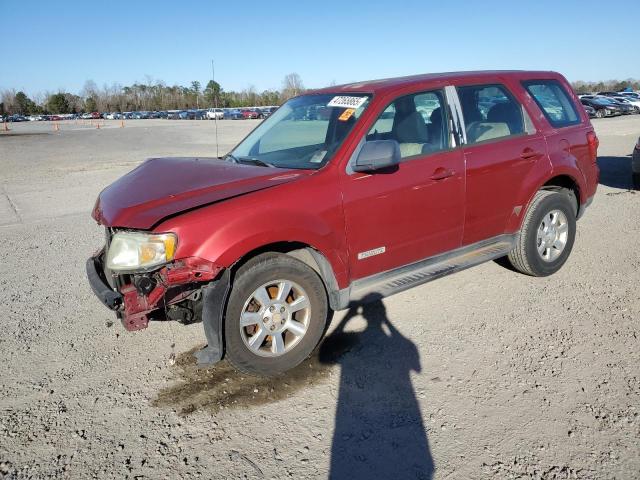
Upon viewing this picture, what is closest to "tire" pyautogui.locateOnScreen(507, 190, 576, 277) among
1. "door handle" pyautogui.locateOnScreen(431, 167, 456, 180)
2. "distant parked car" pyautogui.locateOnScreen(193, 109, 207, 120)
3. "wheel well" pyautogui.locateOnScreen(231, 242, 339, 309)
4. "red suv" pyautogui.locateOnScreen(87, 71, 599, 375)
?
"red suv" pyautogui.locateOnScreen(87, 71, 599, 375)

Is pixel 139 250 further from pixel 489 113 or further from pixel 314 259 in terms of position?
pixel 489 113

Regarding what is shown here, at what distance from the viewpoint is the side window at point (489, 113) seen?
4.16 meters

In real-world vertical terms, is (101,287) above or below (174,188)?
below

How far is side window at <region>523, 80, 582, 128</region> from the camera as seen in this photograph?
4703mm

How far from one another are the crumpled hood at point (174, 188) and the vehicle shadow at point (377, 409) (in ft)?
4.47

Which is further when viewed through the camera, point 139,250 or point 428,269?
point 428,269

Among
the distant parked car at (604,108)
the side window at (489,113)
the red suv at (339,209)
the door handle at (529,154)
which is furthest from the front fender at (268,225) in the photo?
the distant parked car at (604,108)

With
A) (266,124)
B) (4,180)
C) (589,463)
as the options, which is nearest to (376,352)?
(589,463)

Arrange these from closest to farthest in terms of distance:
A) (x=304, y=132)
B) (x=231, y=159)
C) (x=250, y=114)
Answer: (x=231, y=159)
(x=304, y=132)
(x=250, y=114)

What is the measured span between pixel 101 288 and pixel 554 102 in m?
4.51

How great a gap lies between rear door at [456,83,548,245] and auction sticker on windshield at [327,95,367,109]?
948 mm

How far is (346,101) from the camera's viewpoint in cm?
390

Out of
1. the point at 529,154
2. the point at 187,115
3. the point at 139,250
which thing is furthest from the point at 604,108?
the point at 187,115

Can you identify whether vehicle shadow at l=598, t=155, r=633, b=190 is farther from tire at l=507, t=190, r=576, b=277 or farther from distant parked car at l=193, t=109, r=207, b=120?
distant parked car at l=193, t=109, r=207, b=120
